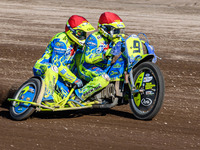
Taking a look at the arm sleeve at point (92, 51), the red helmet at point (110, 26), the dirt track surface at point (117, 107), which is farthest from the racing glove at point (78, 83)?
the red helmet at point (110, 26)

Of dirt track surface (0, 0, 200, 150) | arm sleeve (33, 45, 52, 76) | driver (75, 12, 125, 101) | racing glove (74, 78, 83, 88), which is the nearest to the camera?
dirt track surface (0, 0, 200, 150)

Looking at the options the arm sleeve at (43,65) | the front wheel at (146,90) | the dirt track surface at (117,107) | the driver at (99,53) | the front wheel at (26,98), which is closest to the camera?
the dirt track surface at (117,107)

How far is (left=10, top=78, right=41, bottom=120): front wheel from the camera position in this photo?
7312mm

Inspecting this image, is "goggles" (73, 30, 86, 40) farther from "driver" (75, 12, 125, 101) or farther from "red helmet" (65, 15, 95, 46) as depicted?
"driver" (75, 12, 125, 101)

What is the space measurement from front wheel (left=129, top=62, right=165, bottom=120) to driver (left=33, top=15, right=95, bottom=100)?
1.15m

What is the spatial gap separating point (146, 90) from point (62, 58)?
5.65ft

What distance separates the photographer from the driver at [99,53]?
24.5ft

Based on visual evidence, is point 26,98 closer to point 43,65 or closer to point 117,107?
point 43,65

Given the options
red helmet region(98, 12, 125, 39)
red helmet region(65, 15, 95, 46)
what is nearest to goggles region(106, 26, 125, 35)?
red helmet region(98, 12, 125, 39)

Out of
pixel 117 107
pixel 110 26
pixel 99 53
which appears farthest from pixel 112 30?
pixel 117 107

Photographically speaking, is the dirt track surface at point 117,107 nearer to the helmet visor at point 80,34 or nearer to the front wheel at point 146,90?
the front wheel at point 146,90

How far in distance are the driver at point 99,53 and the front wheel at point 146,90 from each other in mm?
564

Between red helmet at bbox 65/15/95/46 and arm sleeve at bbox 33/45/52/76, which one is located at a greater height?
red helmet at bbox 65/15/95/46

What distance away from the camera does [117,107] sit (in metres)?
8.27
